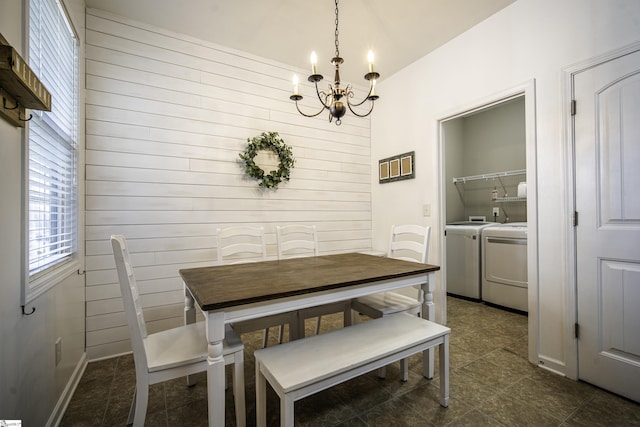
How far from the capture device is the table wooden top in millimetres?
1289

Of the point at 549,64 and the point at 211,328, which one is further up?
the point at 549,64

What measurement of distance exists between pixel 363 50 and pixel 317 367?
2935mm

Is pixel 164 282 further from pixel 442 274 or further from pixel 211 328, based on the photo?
pixel 442 274

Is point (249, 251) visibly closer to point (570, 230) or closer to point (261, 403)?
point (261, 403)

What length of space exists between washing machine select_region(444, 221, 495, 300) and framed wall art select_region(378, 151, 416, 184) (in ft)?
3.89

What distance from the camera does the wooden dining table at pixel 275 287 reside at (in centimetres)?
123

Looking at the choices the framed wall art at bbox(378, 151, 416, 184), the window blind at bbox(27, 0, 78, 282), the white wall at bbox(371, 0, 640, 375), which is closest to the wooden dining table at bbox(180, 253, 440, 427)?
the window blind at bbox(27, 0, 78, 282)

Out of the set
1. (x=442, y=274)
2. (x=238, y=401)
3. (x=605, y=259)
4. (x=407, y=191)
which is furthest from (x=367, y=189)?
(x=238, y=401)

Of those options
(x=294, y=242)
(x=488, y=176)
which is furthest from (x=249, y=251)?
(x=488, y=176)

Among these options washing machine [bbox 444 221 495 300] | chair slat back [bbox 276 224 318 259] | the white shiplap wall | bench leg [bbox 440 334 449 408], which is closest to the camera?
bench leg [bbox 440 334 449 408]

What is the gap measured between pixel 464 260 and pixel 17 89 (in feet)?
13.7

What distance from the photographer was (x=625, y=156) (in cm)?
173

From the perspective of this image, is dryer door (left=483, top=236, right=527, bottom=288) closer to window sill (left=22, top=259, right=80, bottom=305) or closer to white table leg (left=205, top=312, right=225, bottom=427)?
white table leg (left=205, top=312, right=225, bottom=427)

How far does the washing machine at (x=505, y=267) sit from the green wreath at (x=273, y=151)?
2543 mm
